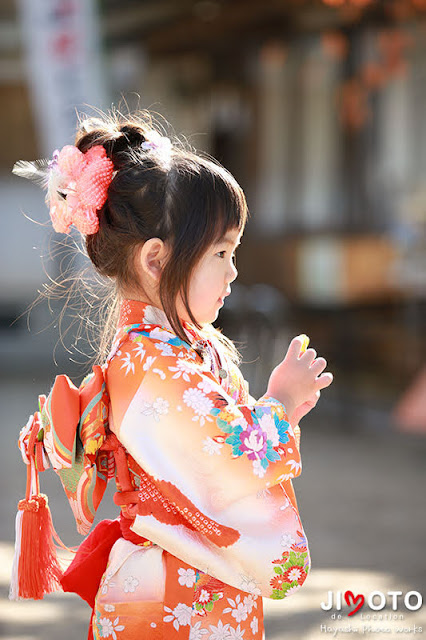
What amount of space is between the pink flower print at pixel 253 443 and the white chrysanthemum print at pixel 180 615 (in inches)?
12.5

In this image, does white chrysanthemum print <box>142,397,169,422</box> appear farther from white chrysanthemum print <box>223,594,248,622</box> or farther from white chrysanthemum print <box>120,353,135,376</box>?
white chrysanthemum print <box>223,594,248,622</box>

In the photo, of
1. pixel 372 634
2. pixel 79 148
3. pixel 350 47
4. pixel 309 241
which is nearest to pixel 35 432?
pixel 79 148

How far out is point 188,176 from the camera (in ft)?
5.48

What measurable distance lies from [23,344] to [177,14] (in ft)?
10.8

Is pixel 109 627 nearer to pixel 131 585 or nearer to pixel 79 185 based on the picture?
pixel 131 585

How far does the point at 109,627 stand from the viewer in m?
1.67

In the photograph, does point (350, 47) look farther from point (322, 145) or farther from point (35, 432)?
point (35, 432)

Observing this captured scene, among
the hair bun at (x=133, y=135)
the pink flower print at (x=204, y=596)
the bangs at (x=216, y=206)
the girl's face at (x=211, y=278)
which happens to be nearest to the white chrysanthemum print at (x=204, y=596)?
the pink flower print at (x=204, y=596)

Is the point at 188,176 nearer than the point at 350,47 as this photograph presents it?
Yes

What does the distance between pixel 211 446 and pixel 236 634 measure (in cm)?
38

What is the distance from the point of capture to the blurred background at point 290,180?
5.82 metres

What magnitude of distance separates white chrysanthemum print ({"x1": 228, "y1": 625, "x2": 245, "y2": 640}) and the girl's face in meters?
0.59
